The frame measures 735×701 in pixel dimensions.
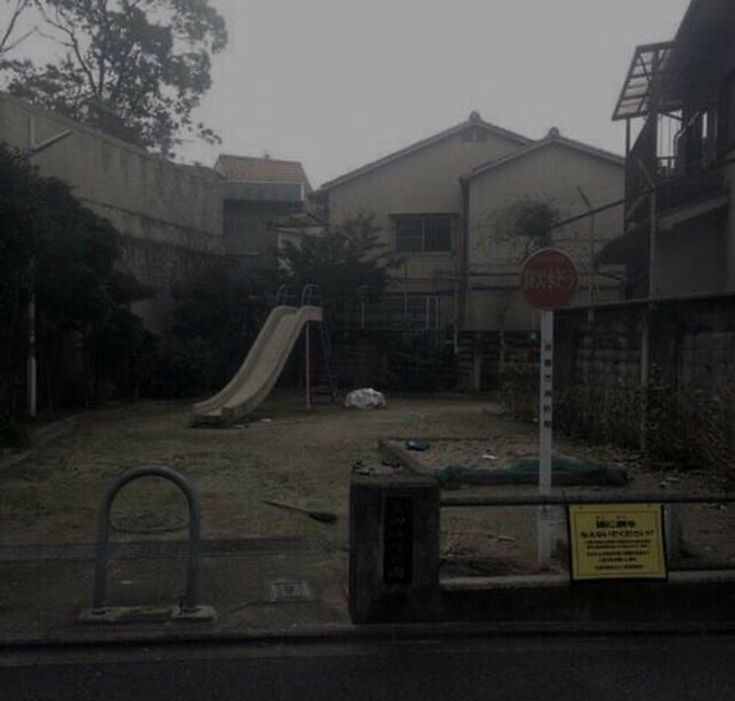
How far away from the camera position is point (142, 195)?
24.1m

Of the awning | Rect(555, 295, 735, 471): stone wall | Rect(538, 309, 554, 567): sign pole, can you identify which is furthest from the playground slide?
Rect(538, 309, 554, 567): sign pole

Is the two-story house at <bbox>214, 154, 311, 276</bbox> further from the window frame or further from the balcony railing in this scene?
the balcony railing

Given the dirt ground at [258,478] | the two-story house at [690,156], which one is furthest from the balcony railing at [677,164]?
the dirt ground at [258,478]

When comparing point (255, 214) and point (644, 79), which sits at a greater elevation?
point (644, 79)

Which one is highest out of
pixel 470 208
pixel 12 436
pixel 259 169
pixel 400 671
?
pixel 259 169

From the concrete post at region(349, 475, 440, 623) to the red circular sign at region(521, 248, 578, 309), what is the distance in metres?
1.77

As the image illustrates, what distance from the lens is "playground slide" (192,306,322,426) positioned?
1655 centimetres

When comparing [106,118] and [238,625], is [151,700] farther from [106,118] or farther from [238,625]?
[106,118]

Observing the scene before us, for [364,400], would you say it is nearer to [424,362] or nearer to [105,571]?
[424,362]

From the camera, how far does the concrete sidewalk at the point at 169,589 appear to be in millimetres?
5250

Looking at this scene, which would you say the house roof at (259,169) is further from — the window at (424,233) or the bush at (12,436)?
the bush at (12,436)

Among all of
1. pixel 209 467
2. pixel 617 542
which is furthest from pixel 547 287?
pixel 209 467

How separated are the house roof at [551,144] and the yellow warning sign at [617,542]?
23.0 meters

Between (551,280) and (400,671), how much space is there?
9.89 ft
